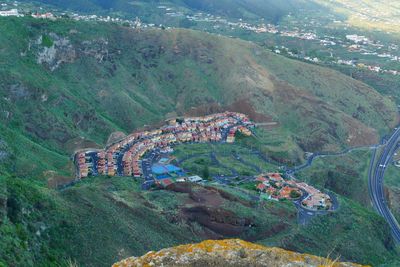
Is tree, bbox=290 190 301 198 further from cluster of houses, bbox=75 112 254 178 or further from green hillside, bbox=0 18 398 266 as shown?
cluster of houses, bbox=75 112 254 178

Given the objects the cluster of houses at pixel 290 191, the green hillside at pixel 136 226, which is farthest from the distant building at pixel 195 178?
the cluster of houses at pixel 290 191

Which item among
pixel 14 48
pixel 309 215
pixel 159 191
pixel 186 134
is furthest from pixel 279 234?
pixel 14 48

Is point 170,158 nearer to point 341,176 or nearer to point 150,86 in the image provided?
point 150,86

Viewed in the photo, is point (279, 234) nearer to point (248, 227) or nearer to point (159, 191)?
point (248, 227)

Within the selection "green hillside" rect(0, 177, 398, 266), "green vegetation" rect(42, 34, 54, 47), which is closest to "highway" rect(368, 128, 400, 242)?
"green hillside" rect(0, 177, 398, 266)

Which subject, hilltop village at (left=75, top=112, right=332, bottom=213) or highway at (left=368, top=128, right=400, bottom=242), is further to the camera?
highway at (left=368, top=128, right=400, bottom=242)
